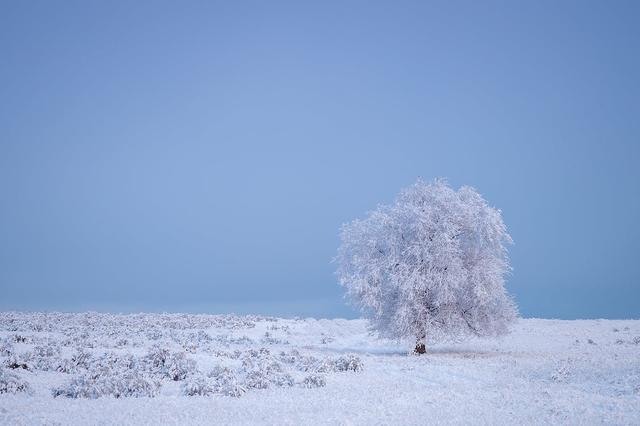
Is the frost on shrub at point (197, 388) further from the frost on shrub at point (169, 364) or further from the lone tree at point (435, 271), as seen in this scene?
the lone tree at point (435, 271)

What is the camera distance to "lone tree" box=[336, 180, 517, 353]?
30906 millimetres

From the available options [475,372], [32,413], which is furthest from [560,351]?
[32,413]

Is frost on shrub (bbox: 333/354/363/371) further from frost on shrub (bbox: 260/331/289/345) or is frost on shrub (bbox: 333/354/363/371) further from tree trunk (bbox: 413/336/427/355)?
frost on shrub (bbox: 260/331/289/345)

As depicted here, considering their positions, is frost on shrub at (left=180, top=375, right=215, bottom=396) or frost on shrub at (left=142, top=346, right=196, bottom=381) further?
frost on shrub at (left=142, top=346, right=196, bottom=381)

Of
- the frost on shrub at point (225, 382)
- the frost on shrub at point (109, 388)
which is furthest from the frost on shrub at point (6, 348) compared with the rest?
the frost on shrub at point (225, 382)

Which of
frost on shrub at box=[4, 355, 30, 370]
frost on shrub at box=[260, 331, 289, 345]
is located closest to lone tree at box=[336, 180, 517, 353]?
frost on shrub at box=[260, 331, 289, 345]

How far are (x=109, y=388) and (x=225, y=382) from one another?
365cm

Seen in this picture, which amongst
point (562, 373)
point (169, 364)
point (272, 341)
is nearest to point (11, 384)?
point (169, 364)

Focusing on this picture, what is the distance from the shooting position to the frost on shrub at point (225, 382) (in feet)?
61.4

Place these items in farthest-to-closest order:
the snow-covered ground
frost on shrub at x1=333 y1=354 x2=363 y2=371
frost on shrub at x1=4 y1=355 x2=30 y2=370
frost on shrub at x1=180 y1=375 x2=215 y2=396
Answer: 1. frost on shrub at x1=333 y1=354 x2=363 y2=371
2. frost on shrub at x1=4 y1=355 x2=30 y2=370
3. frost on shrub at x1=180 y1=375 x2=215 y2=396
4. the snow-covered ground

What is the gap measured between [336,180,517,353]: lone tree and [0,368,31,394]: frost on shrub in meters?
17.1

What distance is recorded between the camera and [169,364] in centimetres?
2206

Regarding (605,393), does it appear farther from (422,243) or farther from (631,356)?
(422,243)

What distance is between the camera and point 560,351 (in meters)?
32.5
